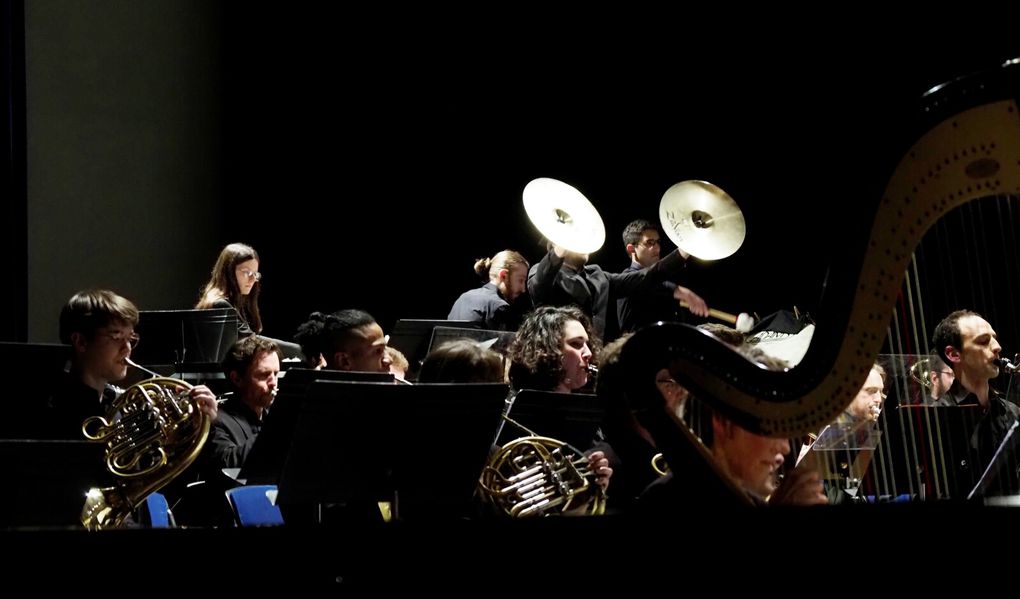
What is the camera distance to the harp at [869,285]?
183cm

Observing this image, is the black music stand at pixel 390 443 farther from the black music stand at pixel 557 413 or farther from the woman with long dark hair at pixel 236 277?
the woman with long dark hair at pixel 236 277

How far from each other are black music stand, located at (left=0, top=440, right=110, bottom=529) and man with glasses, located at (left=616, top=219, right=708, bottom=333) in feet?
17.1

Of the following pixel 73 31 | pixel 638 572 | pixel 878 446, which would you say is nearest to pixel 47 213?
pixel 73 31

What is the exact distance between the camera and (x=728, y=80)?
805 centimetres

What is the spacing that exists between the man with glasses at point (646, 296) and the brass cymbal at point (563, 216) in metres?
0.72


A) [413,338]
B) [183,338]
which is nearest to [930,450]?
[413,338]

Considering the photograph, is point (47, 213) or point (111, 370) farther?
point (47, 213)

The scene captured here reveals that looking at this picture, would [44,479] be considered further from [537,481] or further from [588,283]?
[588,283]

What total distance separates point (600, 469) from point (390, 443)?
87 centimetres

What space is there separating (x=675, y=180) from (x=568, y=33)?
4.44 feet

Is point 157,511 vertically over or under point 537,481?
under

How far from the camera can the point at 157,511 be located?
3803mm

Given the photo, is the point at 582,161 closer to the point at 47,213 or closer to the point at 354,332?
the point at 47,213

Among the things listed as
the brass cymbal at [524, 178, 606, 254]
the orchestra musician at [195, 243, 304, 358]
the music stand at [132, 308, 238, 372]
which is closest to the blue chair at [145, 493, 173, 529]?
the music stand at [132, 308, 238, 372]
